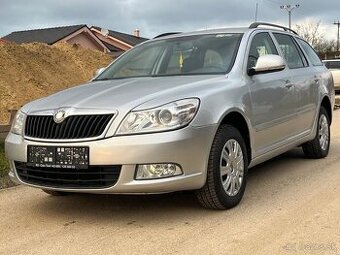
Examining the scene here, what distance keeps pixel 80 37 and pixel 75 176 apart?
35457mm

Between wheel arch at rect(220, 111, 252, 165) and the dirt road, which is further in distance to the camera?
wheel arch at rect(220, 111, 252, 165)

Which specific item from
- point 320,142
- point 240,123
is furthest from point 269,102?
point 320,142

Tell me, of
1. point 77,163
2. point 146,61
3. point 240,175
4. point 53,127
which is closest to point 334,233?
point 240,175

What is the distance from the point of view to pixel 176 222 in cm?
472

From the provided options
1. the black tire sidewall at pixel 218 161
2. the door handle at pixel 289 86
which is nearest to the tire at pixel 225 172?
the black tire sidewall at pixel 218 161

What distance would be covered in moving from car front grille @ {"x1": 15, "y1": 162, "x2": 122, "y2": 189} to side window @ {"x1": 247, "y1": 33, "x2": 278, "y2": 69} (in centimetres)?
197

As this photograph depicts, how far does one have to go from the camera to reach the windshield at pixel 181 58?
5578mm

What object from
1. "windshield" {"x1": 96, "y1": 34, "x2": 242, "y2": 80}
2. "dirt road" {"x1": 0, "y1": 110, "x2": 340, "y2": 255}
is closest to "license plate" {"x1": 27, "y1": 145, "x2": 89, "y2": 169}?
"dirt road" {"x1": 0, "y1": 110, "x2": 340, "y2": 255}

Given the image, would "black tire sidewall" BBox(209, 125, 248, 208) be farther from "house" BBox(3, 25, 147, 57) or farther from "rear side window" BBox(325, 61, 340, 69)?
"house" BBox(3, 25, 147, 57)

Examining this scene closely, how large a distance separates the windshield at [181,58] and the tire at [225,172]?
0.75m

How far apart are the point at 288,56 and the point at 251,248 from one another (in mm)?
3355

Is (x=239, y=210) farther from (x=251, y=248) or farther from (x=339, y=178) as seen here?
(x=339, y=178)

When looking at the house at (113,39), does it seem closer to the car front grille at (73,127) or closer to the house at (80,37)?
the house at (80,37)

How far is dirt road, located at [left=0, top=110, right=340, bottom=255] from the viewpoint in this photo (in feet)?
13.6
